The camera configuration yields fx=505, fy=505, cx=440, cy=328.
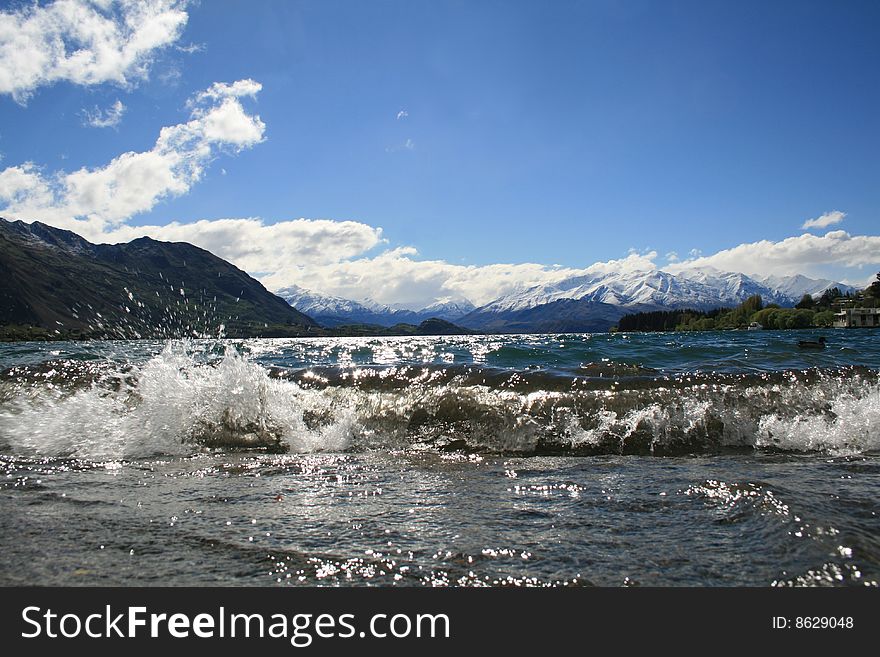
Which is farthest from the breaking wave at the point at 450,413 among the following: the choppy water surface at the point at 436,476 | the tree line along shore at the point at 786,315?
the tree line along shore at the point at 786,315

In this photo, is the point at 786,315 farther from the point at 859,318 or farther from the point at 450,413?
the point at 450,413

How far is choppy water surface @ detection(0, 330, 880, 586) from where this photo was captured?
4.41m

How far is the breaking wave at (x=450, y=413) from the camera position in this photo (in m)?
10.9

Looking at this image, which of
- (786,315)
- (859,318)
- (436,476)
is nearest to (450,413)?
(436,476)

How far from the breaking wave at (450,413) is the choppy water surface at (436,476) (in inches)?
2.4

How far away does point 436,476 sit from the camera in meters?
8.02

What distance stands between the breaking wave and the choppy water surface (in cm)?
6

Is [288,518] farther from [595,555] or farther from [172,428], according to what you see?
[172,428]

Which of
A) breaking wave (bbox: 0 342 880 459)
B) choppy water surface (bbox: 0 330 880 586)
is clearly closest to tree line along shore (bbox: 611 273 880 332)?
choppy water surface (bbox: 0 330 880 586)

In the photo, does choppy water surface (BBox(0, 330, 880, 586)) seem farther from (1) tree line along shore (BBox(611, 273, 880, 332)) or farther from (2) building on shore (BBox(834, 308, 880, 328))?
(1) tree line along shore (BBox(611, 273, 880, 332))

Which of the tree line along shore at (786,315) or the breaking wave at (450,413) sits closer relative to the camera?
the breaking wave at (450,413)

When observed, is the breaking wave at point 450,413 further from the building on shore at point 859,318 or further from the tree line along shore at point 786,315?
the tree line along shore at point 786,315

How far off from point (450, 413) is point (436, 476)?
14.9ft

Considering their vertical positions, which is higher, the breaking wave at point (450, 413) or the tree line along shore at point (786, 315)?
→ the tree line along shore at point (786, 315)
